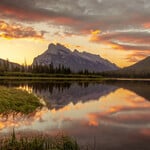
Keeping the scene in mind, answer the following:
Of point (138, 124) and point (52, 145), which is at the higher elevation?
point (52, 145)

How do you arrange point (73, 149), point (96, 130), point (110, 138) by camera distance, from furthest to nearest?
point (96, 130) < point (110, 138) < point (73, 149)

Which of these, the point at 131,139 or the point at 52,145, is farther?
the point at 131,139

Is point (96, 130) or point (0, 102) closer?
point (96, 130)

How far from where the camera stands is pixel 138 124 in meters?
32.2

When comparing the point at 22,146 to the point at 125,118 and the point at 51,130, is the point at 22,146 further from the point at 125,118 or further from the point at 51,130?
the point at 125,118

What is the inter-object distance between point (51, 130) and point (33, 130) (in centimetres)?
151

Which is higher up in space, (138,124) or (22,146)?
(22,146)

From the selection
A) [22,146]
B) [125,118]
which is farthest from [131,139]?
[125,118]

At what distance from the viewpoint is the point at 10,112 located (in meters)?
33.7

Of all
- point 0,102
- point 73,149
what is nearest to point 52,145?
point 73,149

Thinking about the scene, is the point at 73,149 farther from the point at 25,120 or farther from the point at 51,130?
the point at 25,120

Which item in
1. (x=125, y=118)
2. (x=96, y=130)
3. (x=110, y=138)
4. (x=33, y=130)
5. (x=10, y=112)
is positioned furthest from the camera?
(x=125, y=118)

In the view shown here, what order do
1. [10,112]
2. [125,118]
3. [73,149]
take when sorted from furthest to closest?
[125,118] < [10,112] < [73,149]

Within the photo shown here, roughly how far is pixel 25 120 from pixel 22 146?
13.4 metres
